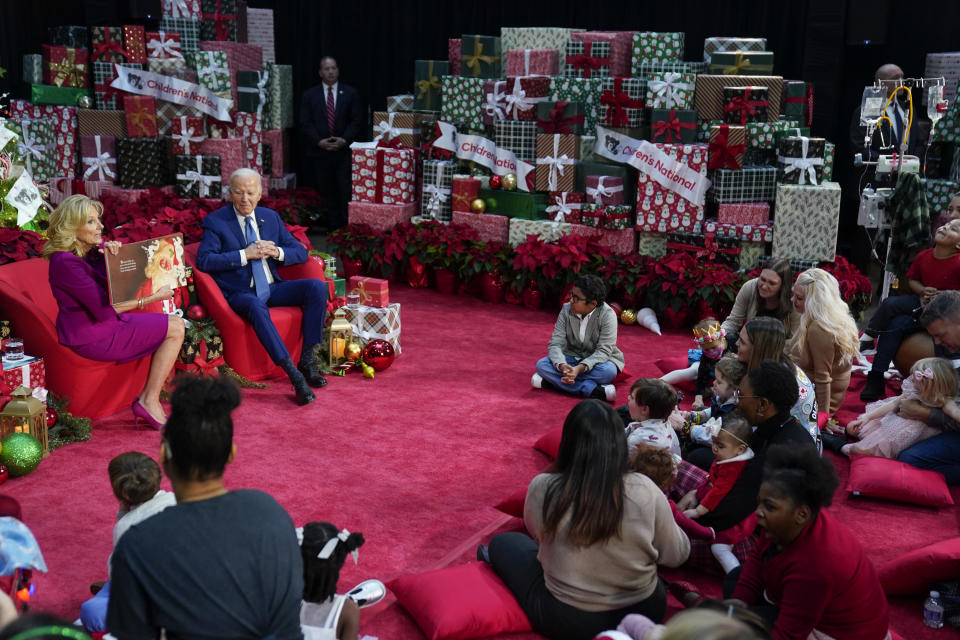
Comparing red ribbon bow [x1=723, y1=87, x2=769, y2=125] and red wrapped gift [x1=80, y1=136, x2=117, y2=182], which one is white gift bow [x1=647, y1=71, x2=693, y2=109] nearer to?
red ribbon bow [x1=723, y1=87, x2=769, y2=125]

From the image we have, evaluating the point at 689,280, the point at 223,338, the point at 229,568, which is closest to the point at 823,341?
the point at 689,280

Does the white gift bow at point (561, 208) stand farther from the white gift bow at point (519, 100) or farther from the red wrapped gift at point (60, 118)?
the red wrapped gift at point (60, 118)

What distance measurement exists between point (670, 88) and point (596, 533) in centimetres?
491

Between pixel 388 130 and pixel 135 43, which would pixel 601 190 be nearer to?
pixel 388 130

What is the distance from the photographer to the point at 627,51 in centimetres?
761

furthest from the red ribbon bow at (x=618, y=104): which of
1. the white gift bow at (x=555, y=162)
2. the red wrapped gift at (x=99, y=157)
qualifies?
the red wrapped gift at (x=99, y=157)

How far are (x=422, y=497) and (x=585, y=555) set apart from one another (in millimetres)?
1522

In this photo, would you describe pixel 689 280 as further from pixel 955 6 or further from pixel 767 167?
pixel 955 6

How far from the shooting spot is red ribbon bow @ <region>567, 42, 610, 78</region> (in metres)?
7.55

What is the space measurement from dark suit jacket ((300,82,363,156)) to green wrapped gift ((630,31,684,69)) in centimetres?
333

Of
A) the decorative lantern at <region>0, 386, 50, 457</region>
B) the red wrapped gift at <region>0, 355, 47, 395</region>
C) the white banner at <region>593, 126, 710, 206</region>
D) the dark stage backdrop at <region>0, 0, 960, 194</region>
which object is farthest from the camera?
the dark stage backdrop at <region>0, 0, 960, 194</region>

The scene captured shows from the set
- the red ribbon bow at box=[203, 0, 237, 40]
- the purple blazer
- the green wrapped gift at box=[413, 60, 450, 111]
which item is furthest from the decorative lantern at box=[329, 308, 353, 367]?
the red ribbon bow at box=[203, 0, 237, 40]

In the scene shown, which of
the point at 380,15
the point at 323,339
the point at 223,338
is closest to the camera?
the point at 223,338

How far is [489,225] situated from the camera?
7922 millimetres
